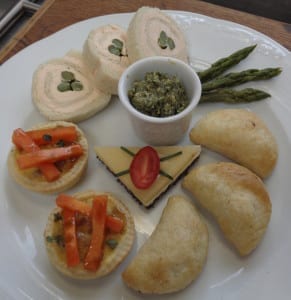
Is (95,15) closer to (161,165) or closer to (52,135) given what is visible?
(52,135)

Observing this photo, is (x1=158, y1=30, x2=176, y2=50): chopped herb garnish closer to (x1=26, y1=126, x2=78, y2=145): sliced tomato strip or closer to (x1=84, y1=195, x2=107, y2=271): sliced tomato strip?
(x1=26, y1=126, x2=78, y2=145): sliced tomato strip

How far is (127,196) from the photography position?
2.58 meters

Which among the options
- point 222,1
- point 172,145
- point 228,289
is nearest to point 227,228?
point 228,289

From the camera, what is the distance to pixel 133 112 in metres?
2.43

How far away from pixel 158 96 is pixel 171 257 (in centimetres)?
96

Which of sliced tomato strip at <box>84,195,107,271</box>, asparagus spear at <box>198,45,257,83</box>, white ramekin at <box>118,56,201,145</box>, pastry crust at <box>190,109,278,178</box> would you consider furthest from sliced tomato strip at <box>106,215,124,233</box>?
asparagus spear at <box>198,45,257,83</box>

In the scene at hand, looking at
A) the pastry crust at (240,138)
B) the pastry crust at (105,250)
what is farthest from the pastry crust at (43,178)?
the pastry crust at (240,138)

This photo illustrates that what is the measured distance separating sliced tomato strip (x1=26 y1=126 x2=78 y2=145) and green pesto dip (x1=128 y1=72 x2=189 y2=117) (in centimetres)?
47

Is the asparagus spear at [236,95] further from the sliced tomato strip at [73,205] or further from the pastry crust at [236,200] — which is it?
the sliced tomato strip at [73,205]

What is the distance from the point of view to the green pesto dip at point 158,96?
244 centimetres

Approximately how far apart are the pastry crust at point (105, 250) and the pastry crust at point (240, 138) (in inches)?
28.9

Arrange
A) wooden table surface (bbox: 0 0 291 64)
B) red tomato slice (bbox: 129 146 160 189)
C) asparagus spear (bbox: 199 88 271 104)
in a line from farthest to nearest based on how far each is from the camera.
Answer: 1. wooden table surface (bbox: 0 0 291 64)
2. asparagus spear (bbox: 199 88 271 104)
3. red tomato slice (bbox: 129 146 160 189)

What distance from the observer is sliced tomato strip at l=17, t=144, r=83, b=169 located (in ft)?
8.12

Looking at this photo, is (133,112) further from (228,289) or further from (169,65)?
(228,289)
